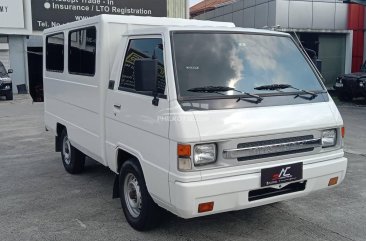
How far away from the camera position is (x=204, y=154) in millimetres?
3654

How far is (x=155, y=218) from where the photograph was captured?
169 inches

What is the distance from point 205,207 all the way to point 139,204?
103 cm

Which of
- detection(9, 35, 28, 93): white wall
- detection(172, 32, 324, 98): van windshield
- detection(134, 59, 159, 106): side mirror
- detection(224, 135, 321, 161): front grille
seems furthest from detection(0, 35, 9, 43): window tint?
detection(224, 135, 321, 161): front grille

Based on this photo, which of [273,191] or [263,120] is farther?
[273,191]

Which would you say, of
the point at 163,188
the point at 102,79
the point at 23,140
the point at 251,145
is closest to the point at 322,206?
the point at 251,145

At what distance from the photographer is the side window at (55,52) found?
6.46 meters

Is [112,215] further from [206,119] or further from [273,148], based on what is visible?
[273,148]

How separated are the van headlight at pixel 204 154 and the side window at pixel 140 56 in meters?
0.65

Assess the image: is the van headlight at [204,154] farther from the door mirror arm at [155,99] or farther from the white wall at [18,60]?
the white wall at [18,60]

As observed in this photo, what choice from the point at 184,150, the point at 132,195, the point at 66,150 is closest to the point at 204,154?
the point at 184,150

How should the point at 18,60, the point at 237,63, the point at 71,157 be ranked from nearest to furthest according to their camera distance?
the point at 237,63
the point at 71,157
the point at 18,60

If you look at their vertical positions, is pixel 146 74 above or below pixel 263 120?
above

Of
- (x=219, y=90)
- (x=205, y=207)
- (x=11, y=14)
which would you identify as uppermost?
(x=11, y=14)

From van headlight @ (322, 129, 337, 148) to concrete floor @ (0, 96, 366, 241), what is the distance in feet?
2.96
